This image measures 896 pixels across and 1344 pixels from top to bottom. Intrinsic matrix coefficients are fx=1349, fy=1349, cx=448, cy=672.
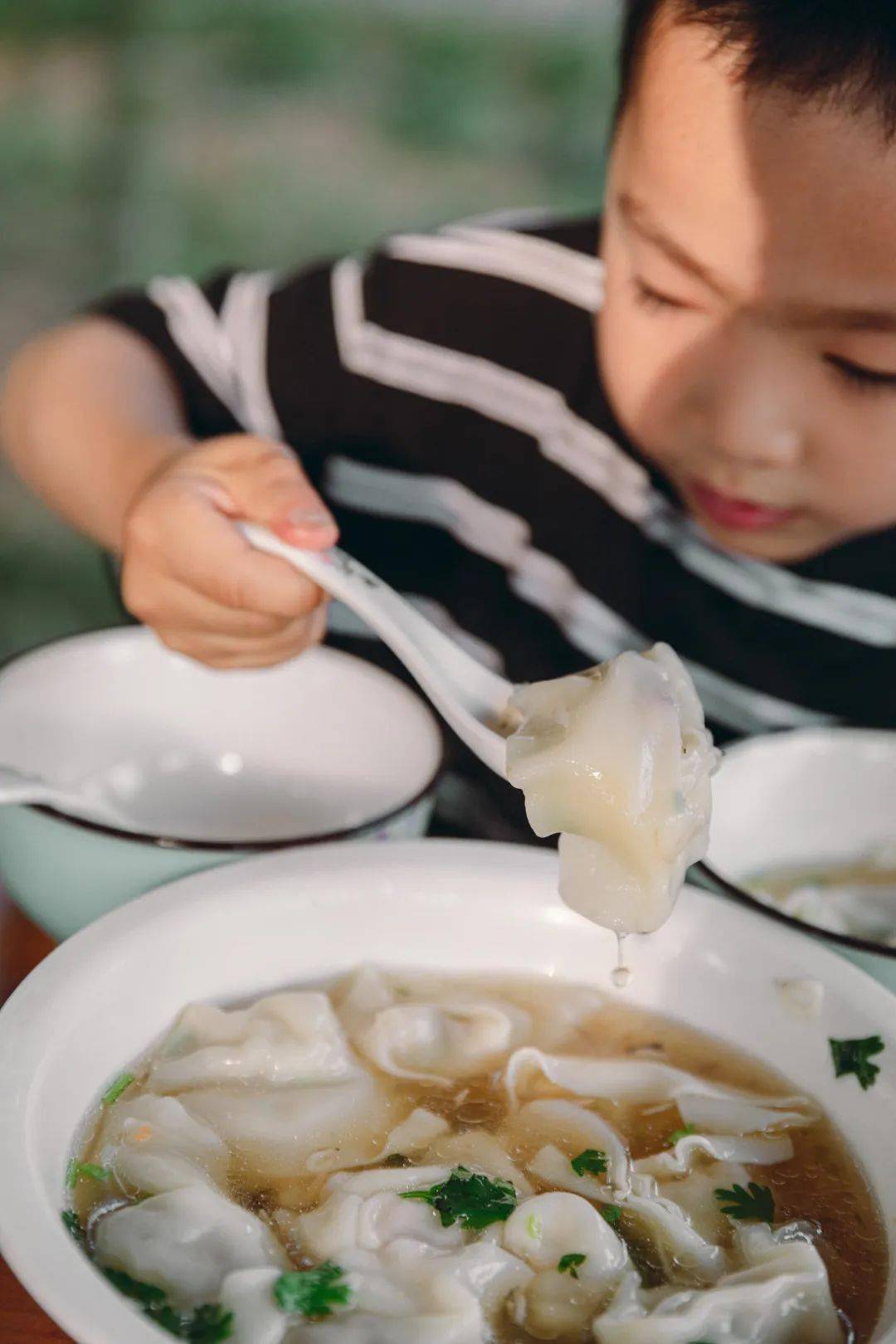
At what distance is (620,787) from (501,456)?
974 mm

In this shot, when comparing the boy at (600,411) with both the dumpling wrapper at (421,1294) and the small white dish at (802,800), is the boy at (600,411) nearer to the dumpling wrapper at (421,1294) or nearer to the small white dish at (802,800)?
the small white dish at (802,800)

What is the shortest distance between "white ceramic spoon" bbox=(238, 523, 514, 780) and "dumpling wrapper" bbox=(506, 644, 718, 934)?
0.10 metres

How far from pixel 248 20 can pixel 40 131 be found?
2.33 feet

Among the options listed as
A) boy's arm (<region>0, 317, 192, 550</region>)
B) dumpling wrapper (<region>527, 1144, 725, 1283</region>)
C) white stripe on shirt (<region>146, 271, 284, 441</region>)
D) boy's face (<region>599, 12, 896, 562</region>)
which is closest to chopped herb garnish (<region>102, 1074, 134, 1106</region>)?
dumpling wrapper (<region>527, 1144, 725, 1283</region>)

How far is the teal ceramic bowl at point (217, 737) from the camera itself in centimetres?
137

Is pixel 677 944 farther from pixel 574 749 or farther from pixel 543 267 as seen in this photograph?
pixel 543 267

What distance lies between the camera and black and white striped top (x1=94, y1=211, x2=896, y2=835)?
182 centimetres

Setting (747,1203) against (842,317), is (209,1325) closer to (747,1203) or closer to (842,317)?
(747,1203)

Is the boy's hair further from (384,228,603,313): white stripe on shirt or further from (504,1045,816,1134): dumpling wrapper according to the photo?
(504,1045,816,1134): dumpling wrapper

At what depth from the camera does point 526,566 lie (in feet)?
6.31

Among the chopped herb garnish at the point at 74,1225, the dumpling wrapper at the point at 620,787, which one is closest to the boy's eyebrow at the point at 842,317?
the dumpling wrapper at the point at 620,787

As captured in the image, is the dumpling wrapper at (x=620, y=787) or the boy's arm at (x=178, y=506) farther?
the boy's arm at (x=178, y=506)

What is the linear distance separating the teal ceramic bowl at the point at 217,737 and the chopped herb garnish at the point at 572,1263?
0.43 m

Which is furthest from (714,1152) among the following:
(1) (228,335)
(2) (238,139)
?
(2) (238,139)
